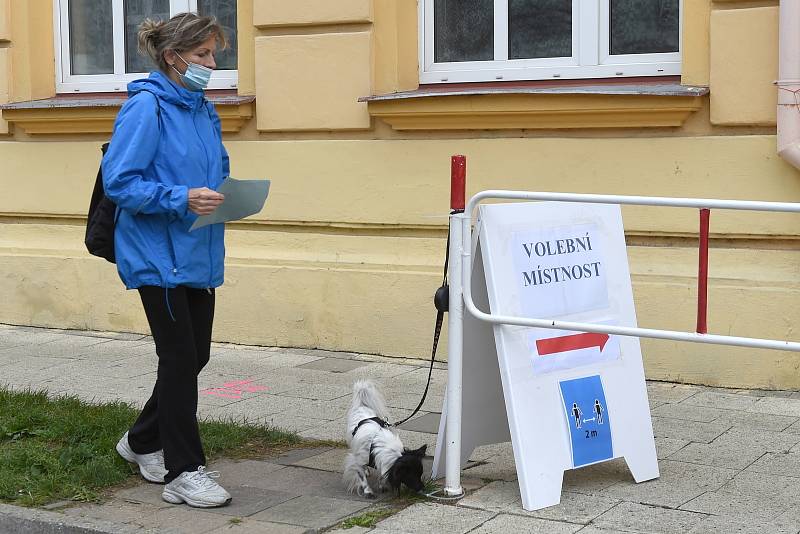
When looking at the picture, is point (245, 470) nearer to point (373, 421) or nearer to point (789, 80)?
point (373, 421)

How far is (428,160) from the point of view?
23.8 ft

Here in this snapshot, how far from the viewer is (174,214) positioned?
429cm

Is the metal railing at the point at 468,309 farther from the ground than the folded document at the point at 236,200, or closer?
closer

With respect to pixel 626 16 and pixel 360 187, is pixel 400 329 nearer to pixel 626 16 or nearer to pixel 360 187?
pixel 360 187

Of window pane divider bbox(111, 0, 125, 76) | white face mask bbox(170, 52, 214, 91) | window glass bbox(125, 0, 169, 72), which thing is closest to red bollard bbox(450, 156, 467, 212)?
white face mask bbox(170, 52, 214, 91)

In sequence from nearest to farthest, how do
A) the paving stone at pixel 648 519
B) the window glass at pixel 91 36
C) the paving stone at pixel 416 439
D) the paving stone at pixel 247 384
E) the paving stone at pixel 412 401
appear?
the paving stone at pixel 648 519 → the paving stone at pixel 416 439 → the paving stone at pixel 412 401 → the paving stone at pixel 247 384 → the window glass at pixel 91 36

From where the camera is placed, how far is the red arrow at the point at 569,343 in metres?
4.53

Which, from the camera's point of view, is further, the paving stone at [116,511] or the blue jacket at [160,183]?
the paving stone at [116,511]

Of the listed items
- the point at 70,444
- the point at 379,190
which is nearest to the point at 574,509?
the point at 70,444

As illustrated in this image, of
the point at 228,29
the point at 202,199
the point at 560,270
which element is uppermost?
the point at 228,29

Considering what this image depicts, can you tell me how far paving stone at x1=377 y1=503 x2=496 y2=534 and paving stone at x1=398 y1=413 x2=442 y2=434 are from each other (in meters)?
1.25

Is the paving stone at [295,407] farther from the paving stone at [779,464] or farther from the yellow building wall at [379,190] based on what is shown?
the paving stone at [779,464]

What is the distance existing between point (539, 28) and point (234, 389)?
2.79 meters

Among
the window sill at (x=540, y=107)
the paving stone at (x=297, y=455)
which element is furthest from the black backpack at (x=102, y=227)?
the window sill at (x=540, y=107)
